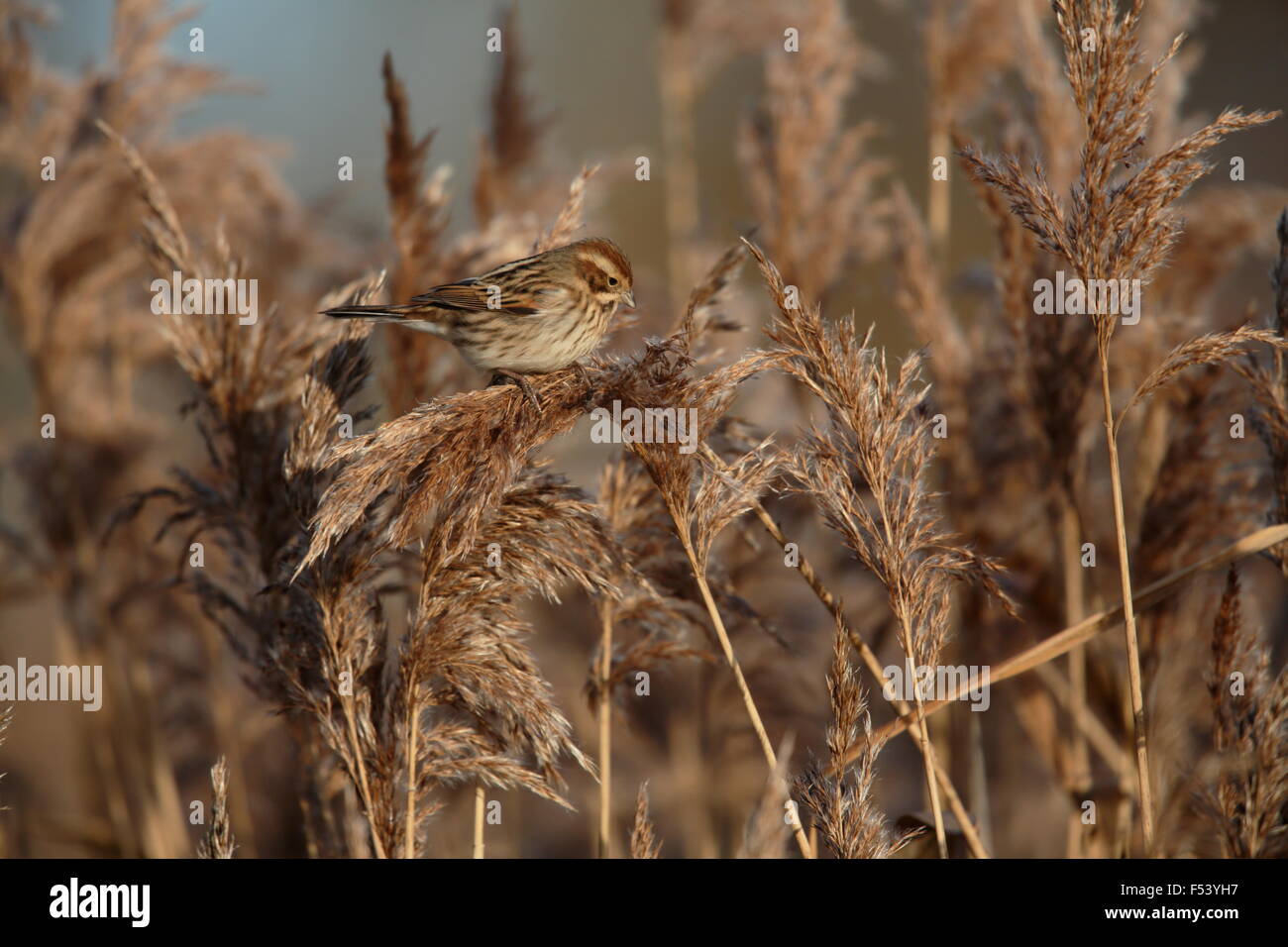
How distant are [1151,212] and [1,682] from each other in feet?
10.2

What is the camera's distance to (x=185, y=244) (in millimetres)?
2455

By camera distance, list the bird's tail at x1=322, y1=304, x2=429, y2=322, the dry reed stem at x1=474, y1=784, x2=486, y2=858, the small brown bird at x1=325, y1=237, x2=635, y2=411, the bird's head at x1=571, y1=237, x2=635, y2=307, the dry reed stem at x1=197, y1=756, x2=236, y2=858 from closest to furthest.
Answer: the dry reed stem at x1=197, y1=756, x2=236, y2=858, the dry reed stem at x1=474, y1=784, x2=486, y2=858, the bird's tail at x1=322, y1=304, x2=429, y2=322, the small brown bird at x1=325, y1=237, x2=635, y2=411, the bird's head at x1=571, y1=237, x2=635, y2=307

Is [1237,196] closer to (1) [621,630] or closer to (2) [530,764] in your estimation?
(1) [621,630]

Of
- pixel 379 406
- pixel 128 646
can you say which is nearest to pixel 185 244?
pixel 379 406

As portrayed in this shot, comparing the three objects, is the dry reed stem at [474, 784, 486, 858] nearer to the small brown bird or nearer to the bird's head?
the small brown bird

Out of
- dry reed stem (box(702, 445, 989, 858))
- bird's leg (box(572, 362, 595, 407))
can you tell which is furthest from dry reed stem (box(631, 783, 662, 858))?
bird's leg (box(572, 362, 595, 407))

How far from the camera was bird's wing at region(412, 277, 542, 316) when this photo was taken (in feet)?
8.31

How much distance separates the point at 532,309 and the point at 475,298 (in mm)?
161

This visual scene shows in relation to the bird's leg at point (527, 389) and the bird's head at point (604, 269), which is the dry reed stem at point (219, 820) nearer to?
the bird's leg at point (527, 389)

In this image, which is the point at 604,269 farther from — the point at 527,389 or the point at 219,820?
the point at 219,820

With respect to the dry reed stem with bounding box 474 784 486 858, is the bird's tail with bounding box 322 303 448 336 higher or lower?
higher

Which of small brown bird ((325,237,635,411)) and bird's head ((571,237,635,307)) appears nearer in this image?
small brown bird ((325,237,635,411))

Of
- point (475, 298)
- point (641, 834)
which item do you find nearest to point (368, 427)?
point (475, 298)
